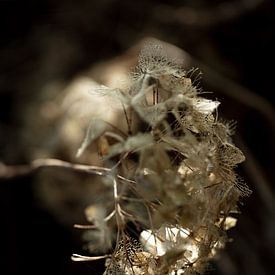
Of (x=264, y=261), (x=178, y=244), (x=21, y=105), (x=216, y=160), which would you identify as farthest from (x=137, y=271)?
(x=21, y=105)

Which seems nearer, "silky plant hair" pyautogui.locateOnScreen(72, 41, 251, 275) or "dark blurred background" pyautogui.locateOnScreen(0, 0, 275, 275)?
"silky plant hair" pyautogui.locateOnScreen(72, 41, 251, 275)

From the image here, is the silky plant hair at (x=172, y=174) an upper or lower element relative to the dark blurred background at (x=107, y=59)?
upper

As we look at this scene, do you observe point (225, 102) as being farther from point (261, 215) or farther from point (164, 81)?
point (164, 81)

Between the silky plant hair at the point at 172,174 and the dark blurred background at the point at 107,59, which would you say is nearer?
the silky plant hair at the point at 172,174

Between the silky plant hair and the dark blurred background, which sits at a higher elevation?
the silky plant hair

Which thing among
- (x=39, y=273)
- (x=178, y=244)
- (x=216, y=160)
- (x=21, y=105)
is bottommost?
(x=39, y=273)
